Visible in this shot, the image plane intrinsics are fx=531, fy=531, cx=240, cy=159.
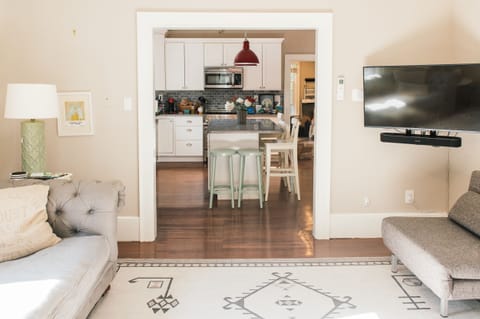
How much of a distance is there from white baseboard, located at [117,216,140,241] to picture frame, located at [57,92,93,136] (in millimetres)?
867

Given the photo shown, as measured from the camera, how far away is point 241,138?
6840mm

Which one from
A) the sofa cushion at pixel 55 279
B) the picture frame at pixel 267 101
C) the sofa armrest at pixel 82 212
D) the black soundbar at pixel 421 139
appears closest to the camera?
the sofa cushion at pixel 55 279

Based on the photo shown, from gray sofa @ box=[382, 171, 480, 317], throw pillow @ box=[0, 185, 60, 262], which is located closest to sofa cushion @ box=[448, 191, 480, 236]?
gray sofa @ box=[382, 171, 480, 317]

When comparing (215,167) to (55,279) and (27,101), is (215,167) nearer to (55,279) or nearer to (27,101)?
(27,101)

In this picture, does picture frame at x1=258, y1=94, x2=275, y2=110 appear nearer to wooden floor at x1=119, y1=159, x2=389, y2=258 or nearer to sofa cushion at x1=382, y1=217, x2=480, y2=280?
wooden floor at x1=119, y1=159, x2=389, y2=258

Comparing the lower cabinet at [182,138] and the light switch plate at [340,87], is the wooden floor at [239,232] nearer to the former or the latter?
the light switch plate at [340,87]

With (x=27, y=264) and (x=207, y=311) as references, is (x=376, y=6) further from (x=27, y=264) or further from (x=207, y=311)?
(x=27, y=264)

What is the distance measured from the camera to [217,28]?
193 inches

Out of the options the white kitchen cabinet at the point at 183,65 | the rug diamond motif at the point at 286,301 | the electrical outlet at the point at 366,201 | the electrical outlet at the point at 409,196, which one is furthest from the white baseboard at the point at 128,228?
the white kitchen cabinet at the point at 183,65

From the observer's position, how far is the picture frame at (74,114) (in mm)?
4832

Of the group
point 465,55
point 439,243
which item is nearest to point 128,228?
point 439,243

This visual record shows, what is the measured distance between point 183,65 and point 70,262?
7.96 m

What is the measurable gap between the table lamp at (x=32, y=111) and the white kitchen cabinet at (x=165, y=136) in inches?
233

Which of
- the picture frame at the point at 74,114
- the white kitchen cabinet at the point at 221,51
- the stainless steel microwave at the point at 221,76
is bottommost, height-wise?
the picture frame at the point at 74,114
